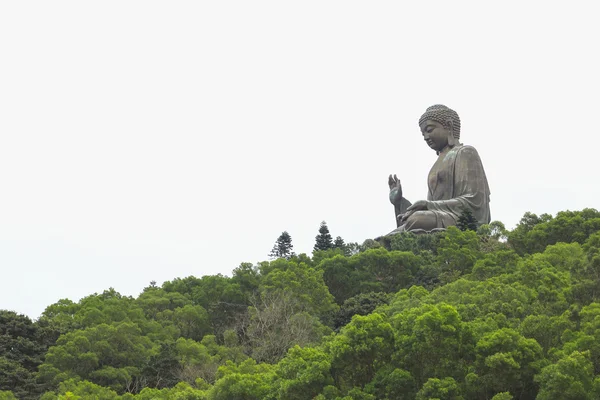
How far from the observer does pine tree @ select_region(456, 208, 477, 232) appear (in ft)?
110

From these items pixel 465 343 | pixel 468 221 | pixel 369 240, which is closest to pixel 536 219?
pixel 468 221

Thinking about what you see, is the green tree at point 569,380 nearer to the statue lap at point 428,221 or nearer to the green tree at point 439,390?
the green tree at point 439,390

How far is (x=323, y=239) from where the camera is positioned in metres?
39.2

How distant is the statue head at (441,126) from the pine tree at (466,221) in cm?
367

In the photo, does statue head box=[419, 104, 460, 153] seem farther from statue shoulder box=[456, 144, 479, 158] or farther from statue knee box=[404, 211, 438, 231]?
statue knee box=[404, 211, 438, 231]

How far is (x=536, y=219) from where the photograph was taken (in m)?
29.0

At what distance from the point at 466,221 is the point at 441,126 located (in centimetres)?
458

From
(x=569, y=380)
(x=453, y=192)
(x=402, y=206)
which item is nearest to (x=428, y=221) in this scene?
(x=402, y=206)

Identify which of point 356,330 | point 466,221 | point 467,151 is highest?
point 467,151

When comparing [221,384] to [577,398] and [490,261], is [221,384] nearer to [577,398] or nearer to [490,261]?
[577,398]

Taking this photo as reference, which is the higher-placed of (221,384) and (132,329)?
(132,329)

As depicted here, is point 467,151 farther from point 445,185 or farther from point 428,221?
point 428,221

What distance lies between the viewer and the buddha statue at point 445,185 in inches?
1357

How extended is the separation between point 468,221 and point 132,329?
45.4 ft
